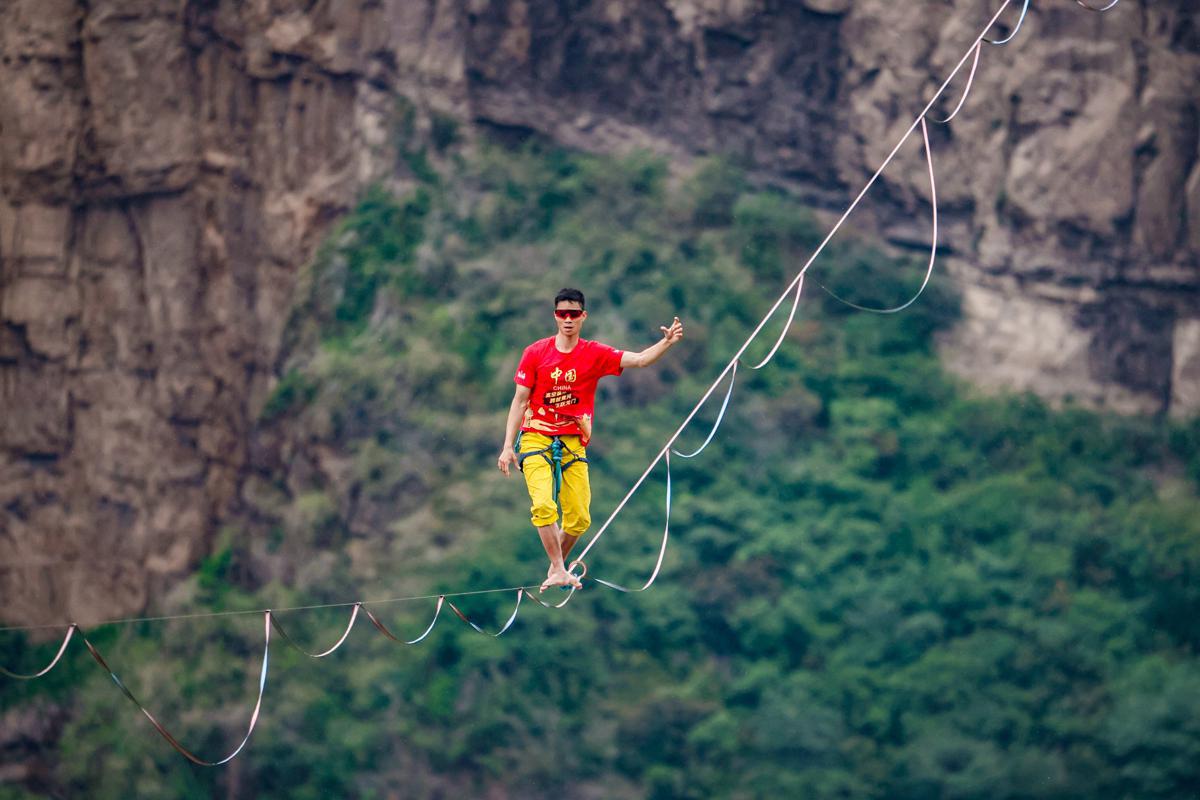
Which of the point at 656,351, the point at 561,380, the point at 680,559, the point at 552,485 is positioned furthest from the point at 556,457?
the point at 680,559

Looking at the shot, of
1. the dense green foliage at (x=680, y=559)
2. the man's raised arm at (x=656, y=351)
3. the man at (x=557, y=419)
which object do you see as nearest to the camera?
the man's raised arm at (x=656, y=351)

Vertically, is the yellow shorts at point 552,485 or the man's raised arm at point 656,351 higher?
the man's raised arm at point 656,351

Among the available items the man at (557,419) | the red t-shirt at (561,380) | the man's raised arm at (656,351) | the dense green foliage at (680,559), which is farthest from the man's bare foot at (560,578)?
the dense green foliage at (680,559)

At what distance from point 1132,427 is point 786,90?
590 centimetres

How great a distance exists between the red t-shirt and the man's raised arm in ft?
0.26

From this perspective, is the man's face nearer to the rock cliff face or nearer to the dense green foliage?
the dense green foliage

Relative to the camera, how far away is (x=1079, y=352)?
72.1 ft

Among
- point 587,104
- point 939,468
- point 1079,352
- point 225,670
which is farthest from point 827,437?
point 225,670

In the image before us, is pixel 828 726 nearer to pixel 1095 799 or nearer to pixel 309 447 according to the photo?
pixel 1095 799

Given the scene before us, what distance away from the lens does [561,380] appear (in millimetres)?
6879

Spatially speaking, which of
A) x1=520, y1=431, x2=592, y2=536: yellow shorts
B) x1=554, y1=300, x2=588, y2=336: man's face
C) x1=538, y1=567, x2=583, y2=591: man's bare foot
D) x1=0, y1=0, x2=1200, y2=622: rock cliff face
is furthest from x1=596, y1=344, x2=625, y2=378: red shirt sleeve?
x1=0, y1=0, x2=1200, y2=622: rock cliff face

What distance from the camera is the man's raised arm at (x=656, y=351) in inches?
244

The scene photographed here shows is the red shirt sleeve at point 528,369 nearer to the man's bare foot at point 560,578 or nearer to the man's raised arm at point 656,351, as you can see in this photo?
the man's raised arm at point 656,351

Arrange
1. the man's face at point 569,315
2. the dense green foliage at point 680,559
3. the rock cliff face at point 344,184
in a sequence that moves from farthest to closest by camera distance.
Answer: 1. the rock cliff face at point 344,184
2. the dense green foliage at point 680,559
3. the man's face at point 569,315
